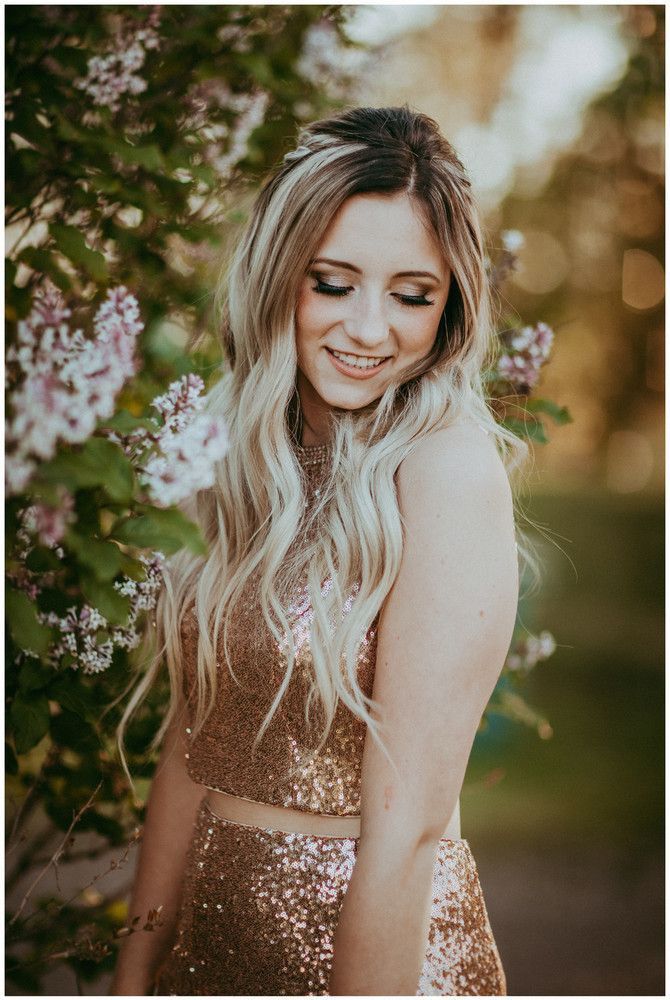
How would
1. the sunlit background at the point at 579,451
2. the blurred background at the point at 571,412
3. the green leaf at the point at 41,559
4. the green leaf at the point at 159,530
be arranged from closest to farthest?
the green leaf at the point at 159,530 → the green leaf at the point at 41,559 → the blurred background at the point at 571,412 → the sunlit background at the point at 579,451

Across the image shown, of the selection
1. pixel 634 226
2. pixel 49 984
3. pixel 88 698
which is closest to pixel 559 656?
pixel 634 226

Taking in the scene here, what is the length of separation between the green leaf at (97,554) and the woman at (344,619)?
Answer: 1.74 ft

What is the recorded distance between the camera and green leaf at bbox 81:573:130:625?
4.25ft

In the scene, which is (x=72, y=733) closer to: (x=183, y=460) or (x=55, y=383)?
(x=183, y=460)

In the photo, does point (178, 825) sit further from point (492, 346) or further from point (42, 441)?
point (492, 346)

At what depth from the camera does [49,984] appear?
146 inches

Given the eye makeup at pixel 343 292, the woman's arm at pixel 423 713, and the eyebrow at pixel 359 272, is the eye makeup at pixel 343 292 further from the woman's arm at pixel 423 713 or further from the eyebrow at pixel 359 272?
the woman's arm at pixel 423 713

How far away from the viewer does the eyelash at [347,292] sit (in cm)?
181

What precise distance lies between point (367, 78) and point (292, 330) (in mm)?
1286

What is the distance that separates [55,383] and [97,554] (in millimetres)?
260

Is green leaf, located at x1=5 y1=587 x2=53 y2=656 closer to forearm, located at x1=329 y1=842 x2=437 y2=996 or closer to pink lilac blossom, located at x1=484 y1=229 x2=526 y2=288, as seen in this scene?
forearm, located at x1=329 y1=842 x2=437 y2=996

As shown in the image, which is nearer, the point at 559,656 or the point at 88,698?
the point at 88,698

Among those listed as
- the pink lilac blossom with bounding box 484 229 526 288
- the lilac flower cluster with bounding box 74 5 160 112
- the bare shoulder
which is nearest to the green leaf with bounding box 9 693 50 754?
the bare shoulder

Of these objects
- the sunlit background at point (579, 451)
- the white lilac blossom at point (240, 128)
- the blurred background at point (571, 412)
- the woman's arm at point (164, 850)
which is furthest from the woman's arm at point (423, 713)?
the white lilac blossom at point (240, 128)
